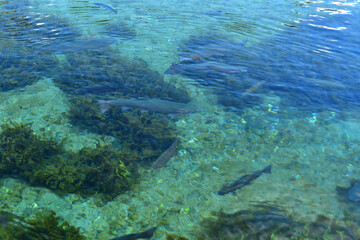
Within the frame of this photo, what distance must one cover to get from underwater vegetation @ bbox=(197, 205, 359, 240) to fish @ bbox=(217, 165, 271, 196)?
45 centimetres

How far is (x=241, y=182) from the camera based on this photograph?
15.7 feet

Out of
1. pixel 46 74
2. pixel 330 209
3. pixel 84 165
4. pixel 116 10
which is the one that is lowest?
pixel 330 209

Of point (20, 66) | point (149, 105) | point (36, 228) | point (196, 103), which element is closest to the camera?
point (36, 228)

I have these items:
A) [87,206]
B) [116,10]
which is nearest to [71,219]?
[87,206]

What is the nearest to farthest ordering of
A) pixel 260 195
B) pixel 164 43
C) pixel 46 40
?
pixel 260 195 → pixel 46 40 → pixel 164 43

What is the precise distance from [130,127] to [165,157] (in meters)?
1.22

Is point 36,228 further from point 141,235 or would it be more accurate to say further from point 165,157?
point 165,157

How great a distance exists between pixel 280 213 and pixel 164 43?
7.63 m

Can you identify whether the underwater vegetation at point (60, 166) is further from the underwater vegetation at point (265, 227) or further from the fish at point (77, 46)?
the fish at point (77, 46)

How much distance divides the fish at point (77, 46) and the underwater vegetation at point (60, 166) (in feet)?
14.0

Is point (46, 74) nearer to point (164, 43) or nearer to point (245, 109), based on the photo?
point (164, 43)

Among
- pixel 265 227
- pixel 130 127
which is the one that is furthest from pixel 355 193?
pixel 130 127

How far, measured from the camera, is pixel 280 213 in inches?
170

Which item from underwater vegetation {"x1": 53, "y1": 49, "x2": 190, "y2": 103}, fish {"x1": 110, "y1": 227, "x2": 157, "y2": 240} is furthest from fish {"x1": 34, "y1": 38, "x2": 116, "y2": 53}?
fish {"x1": 110, "y1": 227, "x2": 157, "y2": 240}
